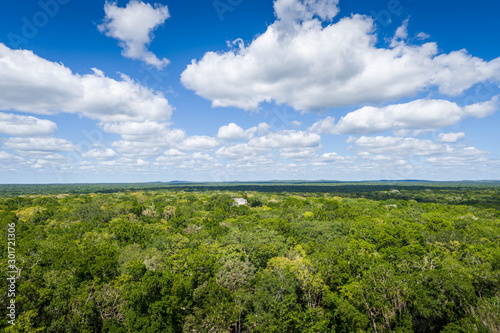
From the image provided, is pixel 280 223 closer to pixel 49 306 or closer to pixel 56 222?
pixel 49 306

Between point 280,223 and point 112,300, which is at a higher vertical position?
point 280,223

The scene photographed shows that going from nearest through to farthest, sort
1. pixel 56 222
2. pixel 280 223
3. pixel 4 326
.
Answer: pixel 4 326 < pixel 280 223 < pixel 56 222

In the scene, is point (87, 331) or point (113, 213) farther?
point (113, 213)

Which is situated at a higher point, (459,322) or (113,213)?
(113,213)

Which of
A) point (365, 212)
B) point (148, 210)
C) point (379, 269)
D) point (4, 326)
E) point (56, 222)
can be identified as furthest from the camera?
point (148, 210)

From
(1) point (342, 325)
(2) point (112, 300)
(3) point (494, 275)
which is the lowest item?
(1) point (342, 325)

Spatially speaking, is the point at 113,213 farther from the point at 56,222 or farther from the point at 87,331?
the point at 87,331

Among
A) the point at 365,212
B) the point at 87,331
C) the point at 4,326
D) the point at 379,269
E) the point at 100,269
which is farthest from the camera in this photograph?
the point at 365,212

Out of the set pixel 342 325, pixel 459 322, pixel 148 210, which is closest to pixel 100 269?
pixel 342 325

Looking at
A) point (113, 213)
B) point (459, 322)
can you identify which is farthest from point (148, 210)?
point (459, 322)
